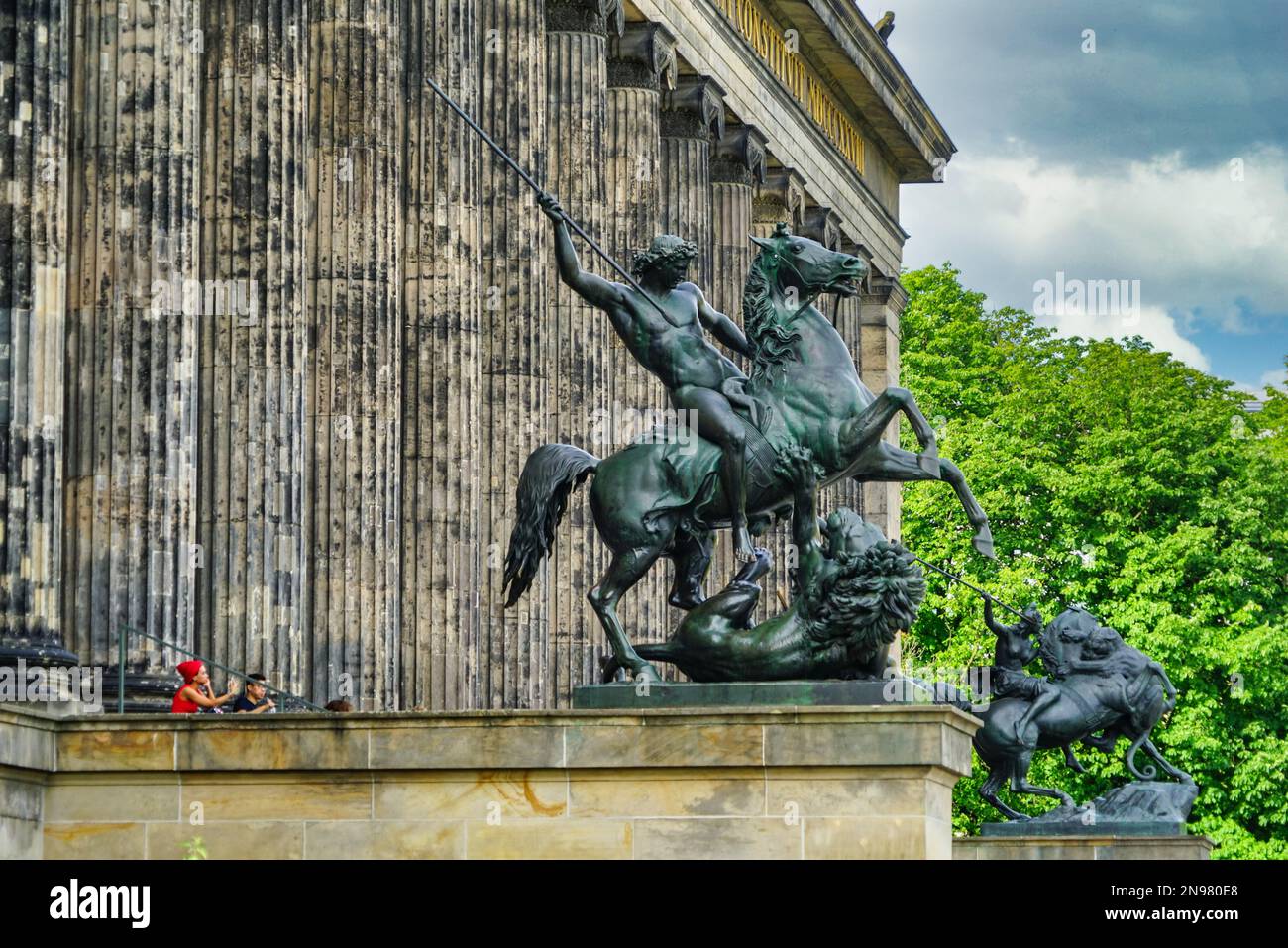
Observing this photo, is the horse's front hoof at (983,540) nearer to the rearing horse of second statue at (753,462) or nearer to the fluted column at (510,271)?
the rearing horse of second statue at (753,462)

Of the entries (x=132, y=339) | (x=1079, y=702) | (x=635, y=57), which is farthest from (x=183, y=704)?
(x=635, y=57)

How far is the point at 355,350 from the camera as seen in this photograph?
106 feet

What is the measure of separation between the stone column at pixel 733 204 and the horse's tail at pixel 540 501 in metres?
26.5

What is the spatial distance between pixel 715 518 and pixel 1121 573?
33.6 meters

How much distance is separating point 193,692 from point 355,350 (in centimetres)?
812

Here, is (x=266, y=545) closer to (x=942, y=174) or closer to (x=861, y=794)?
(x=861, y=794)

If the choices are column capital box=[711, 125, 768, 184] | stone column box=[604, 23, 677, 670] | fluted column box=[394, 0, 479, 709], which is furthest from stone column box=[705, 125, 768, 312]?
fluted column box=[394, 0, 479, 709]

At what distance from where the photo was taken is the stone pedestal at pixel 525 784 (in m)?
21.5

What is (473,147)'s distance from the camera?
1415 inches

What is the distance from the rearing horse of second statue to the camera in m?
24.7

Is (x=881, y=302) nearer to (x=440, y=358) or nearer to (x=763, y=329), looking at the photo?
(x=440, y=358)

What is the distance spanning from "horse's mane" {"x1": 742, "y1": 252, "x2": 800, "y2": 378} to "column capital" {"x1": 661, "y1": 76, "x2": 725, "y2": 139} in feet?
79.3

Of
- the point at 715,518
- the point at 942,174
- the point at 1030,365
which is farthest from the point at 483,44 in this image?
the point at 942,174
